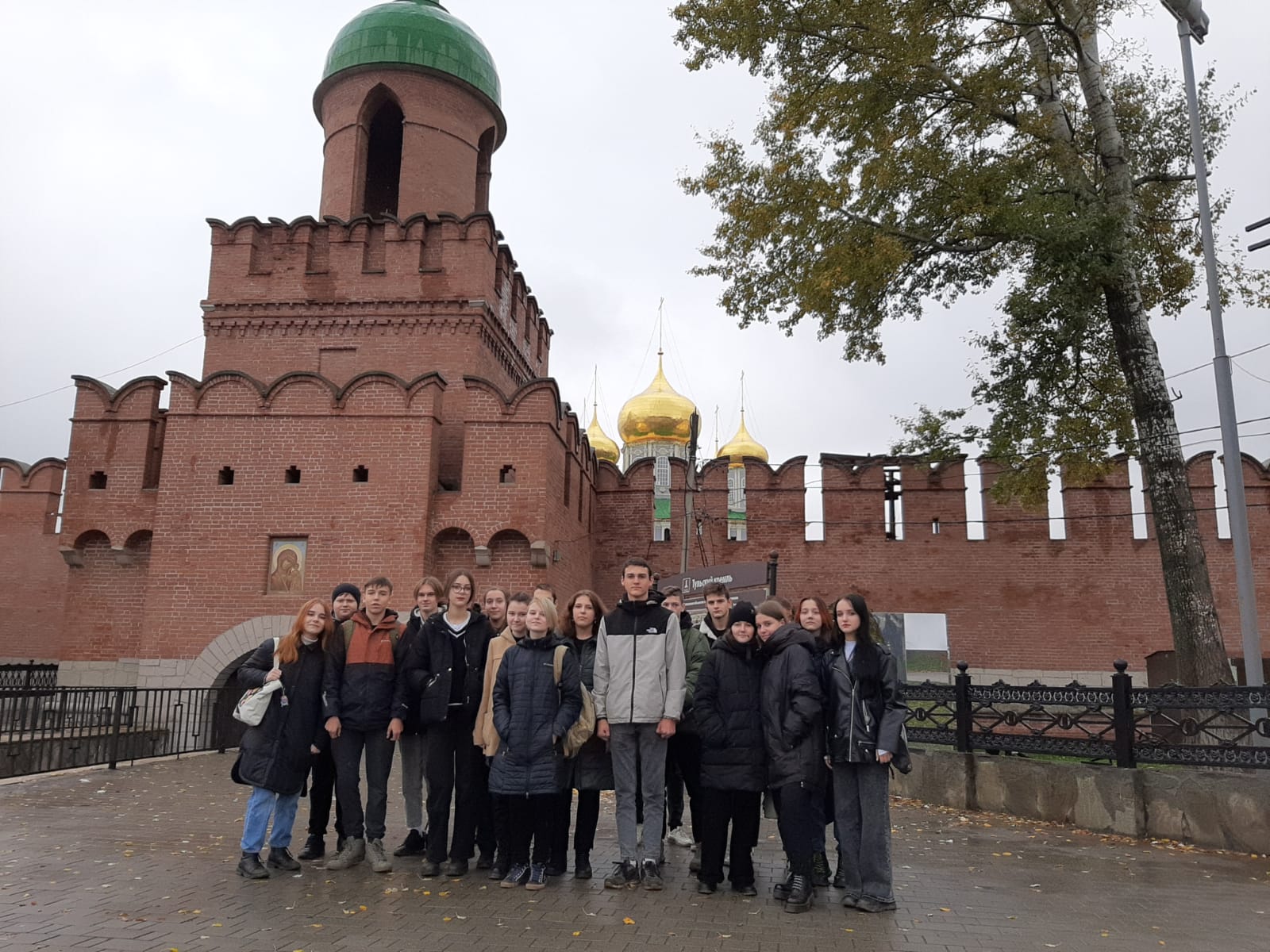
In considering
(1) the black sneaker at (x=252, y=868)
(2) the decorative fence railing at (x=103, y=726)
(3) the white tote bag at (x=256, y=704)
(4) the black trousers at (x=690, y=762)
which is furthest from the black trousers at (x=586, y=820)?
(2) the decorative fence railing at (x=103, y=726)

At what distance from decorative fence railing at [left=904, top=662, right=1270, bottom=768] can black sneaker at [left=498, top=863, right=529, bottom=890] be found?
2987 mm

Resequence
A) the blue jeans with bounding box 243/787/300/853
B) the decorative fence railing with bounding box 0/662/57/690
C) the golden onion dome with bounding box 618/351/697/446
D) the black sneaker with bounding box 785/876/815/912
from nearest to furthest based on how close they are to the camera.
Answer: the black sneaker with bounding box 785/876/815/912 < the blue jeans with bounding box 243/787/300/853 < the decorative fence railing with bounding box 0/662/57/690 < the golden onion dome with bounding box 618/351/697/446

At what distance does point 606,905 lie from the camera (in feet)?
17.7

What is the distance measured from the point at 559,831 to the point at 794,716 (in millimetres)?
1763

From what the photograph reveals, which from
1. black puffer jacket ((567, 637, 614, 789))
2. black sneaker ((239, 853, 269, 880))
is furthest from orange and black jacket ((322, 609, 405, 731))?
black puffer jacket ((567, 637, 614, 789))

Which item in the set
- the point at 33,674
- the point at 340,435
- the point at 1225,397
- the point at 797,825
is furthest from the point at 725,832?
the point at 33,674

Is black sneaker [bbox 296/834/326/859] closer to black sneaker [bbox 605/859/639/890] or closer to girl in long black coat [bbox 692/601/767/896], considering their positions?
black sneaker [bbox 605/859/639/890]

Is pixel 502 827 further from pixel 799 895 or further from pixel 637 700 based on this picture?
pixel 799 895

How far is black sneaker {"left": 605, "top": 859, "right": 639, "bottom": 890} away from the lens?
5.82 m

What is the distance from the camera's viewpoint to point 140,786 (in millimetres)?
10383

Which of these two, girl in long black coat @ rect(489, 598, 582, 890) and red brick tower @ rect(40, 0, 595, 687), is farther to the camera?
red brick tower @ rect(40, 0, 595, 687)

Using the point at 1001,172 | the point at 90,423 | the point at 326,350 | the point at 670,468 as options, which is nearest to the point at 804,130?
the point at 1001,172

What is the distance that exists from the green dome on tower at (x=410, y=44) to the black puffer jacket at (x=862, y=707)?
19.9 meters

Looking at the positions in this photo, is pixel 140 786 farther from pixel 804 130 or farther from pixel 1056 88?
pixel 1056 88
